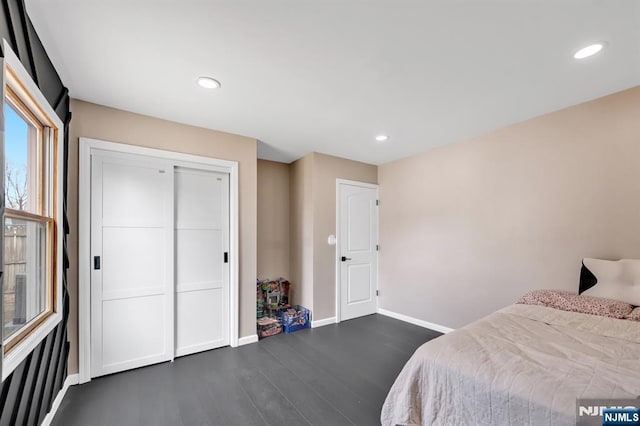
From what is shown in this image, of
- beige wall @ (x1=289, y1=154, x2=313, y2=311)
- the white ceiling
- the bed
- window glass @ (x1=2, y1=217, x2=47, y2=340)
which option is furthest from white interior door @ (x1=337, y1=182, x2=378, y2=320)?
window glass @ (x1=2, y1=217, x2=47, y2=340)

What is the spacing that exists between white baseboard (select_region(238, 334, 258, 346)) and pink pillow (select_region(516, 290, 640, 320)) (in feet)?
9.32

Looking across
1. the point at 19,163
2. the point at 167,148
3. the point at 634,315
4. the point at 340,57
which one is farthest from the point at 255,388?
the point at 634,315

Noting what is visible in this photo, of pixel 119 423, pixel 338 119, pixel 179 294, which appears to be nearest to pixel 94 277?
pixel 179 294

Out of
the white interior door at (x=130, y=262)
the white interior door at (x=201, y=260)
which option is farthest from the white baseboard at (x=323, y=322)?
the white interior door at (x=130, y=262)

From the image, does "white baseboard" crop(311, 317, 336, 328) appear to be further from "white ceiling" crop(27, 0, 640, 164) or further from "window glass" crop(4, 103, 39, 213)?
"window glass" crop(4, 103, 39, 213)

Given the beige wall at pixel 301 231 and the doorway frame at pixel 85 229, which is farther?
the beige wall at pixel 301 231

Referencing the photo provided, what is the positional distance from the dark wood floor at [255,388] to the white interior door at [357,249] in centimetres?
102

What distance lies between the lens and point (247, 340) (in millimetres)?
3307

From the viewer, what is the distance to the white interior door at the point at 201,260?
9.79ft

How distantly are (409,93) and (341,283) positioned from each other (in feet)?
9.31

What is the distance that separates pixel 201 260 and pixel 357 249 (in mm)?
2350

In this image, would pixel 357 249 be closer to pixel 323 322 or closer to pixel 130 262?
pixel 323 322

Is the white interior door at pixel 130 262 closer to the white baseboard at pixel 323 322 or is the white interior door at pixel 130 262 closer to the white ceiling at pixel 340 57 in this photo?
the white ceiling at pixel 340 57

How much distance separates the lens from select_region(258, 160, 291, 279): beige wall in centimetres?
435
